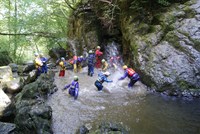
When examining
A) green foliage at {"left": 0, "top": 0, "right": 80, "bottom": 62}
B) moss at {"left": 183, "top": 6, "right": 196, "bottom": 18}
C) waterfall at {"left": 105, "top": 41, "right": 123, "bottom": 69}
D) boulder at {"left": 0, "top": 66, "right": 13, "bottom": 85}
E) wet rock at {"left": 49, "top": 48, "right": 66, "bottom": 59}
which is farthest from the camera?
wet rock at {"left": 49, "top": 48, "right": 66, "bottom": 59}

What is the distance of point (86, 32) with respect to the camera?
64.4ft

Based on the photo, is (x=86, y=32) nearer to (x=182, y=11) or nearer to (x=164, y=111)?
(x=182, y=11)

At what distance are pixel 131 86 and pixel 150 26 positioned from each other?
4.46 m

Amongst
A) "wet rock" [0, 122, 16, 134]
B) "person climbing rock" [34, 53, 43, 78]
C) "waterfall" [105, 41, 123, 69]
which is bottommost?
"wet rock" [0, 122, 16, 134]

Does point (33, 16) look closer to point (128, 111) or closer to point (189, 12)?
point (189, 12)

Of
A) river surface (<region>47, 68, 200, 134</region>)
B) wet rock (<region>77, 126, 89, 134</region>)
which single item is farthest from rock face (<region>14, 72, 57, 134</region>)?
wet rock (<region>77, 126, 89, 134</region>)

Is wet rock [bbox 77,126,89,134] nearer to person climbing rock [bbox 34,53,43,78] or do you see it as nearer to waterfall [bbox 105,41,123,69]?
person climbing rock [bbox 34,53,43,78]

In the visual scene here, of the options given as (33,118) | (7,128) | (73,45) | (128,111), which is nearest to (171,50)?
(128,111)

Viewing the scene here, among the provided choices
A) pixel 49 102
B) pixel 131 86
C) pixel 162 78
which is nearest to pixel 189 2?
pixel 162 78

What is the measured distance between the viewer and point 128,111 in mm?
9938

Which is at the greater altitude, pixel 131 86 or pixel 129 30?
pixel 129 30

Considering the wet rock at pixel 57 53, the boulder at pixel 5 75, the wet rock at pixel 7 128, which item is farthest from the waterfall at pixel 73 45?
the wet rock at pixel 7 128

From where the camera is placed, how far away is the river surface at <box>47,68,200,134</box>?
8.57 metres

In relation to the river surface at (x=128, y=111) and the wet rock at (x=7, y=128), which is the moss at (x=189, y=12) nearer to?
the river surface at (x=128, y=111)
